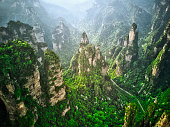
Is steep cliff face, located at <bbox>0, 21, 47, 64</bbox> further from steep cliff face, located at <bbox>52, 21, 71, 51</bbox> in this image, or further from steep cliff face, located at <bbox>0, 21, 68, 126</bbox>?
steep cliff face, located at <bbox>52, 21, 71, 51</bbox>

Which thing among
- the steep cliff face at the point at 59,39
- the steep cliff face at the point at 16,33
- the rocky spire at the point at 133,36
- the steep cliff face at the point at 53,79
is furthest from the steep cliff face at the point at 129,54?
the steep cliff face at the point at 59,39

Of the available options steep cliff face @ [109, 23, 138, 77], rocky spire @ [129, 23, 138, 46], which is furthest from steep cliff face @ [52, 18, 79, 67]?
rocky spire @ [129, 23, 138, 46]

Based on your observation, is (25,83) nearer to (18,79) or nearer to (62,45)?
(18,79)

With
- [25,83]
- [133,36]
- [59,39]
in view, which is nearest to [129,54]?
[133,36]

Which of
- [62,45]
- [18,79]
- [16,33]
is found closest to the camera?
[18,79]

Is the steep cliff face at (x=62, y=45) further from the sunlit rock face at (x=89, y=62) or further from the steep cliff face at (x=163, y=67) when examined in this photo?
the steep cliff face at (x=163, y=67)

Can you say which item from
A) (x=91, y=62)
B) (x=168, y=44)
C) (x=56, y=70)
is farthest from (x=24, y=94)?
(x=168, y=44)
